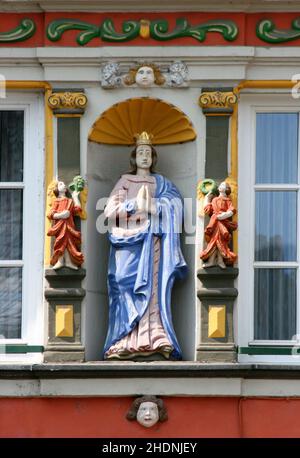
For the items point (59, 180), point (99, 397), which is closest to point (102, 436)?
point (99, 397)

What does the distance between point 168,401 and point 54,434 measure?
36.9 inches

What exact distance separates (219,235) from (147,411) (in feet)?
4.95

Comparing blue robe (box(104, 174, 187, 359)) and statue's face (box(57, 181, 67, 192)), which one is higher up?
statue's face (box(57, 181, 67, 192))

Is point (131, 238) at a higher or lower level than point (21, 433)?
higher

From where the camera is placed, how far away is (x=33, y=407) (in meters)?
22.9

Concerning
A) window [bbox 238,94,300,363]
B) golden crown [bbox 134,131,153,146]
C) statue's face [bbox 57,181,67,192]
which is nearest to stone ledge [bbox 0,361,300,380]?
window [bbox 238,94,300,363]

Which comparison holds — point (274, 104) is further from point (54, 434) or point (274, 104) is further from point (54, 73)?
point (54, 434)

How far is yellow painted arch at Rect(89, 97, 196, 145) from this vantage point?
2320 centimetres

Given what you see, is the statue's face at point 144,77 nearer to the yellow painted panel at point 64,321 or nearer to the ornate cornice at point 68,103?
the ornate cornice at point 68,103

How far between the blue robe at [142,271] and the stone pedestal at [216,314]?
0.23 m

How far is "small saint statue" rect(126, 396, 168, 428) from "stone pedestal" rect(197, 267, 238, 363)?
49 centimetres

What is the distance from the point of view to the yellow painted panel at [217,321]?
75.0ft

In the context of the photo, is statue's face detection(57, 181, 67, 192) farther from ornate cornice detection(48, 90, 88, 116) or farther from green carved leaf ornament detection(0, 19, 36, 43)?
green carved leaf ornament detection(0, 19, 36, 43)

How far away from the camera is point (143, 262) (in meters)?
23.0
